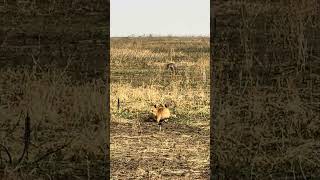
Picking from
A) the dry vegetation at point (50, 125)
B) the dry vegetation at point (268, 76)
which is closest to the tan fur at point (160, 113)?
the dry vegetation at point (50, 125)

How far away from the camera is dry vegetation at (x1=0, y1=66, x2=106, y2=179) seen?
397cm

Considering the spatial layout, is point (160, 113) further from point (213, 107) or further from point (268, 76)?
point (268, 76)

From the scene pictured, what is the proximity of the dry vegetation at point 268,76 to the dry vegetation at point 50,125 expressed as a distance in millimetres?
1024

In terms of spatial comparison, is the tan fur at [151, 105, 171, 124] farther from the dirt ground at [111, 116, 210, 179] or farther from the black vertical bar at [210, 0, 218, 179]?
the black vertical bar at [210, 0, 218, 179]

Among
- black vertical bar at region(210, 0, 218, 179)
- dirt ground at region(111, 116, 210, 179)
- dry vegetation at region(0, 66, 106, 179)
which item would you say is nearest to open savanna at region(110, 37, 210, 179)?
dirt ground at region(111, 116, 210, 179)

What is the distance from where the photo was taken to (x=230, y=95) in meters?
4.77

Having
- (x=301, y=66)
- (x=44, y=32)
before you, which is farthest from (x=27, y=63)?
(x=301, y=66)

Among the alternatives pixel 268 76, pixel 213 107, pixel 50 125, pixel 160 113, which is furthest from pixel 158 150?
pixel 160 113

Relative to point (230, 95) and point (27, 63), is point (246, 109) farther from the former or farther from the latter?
→ point (27, 63)

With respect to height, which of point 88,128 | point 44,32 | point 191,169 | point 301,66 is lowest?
point 191,169

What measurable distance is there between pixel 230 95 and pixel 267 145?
2.07 feet

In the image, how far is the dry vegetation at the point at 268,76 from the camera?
14.3 feet

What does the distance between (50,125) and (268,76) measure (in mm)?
1932

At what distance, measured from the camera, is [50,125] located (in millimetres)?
4742
